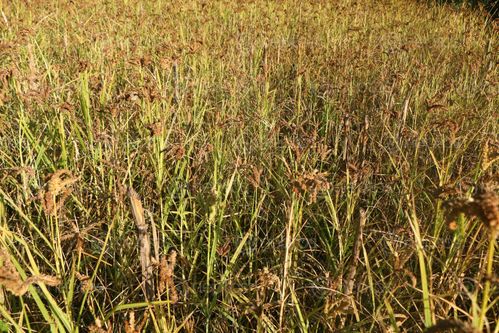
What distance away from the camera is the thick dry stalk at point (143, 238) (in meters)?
1.01

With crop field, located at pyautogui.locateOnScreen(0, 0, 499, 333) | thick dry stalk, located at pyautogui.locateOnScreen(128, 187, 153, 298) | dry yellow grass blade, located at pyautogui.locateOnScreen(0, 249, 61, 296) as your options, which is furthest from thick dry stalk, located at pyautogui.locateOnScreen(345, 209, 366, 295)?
dry yellow grass blade, located at pyautogui.locateOnScreen(0, 249, 61, 296)

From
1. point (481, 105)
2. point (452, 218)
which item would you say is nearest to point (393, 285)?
point (452, 218)

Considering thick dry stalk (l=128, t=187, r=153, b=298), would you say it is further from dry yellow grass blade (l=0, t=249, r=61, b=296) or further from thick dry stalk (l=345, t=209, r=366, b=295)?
thick dry stalk (l=345, t=209, r=366, b=295)

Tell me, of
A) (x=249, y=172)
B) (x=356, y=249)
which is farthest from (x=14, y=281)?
(x=249, y=172)

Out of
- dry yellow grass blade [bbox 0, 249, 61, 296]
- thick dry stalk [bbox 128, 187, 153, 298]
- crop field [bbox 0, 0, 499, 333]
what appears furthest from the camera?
crop field [bbox 0, 0, 499, 333]

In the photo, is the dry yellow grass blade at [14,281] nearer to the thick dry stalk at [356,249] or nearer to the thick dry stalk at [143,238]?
the thick dry stalk at [143,238]

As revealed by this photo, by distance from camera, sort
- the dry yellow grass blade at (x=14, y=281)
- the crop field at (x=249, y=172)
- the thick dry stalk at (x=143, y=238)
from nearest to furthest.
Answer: the dry yellow grass blade at (x=14, y=281)
the thick dry stalk at (x=143, y=238)
the crop field at (x=249, y=172)

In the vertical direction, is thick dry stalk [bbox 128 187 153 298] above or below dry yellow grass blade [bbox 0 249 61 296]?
below

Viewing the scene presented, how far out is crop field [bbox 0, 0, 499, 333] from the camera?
1.11 metres

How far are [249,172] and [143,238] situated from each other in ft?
2.89

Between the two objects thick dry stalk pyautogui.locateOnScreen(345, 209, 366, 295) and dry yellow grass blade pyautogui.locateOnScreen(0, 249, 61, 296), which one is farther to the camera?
thick dry stalk pyautogui.locateOnScreen(345, 209, 366, 295)

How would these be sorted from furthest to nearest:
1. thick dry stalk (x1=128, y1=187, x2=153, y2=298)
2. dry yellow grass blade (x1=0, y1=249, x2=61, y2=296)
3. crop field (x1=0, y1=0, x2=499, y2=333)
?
crop field (x1=0, y1=0, x2=499, y2=333)
thick dry stalk (x1=128, y1=187, x2=153, y2=298)
dry yellow grass blade (x1=0, y1=249, x2=61, y2=296)

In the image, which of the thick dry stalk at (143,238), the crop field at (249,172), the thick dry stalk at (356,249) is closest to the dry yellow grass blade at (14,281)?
the crop field at (249,172)

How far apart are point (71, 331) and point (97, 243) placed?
1.90ft
